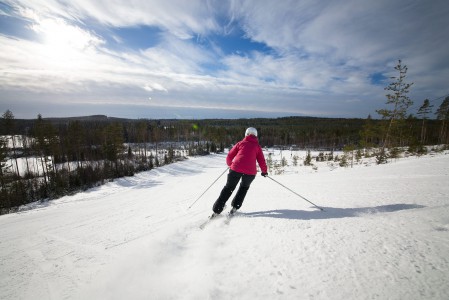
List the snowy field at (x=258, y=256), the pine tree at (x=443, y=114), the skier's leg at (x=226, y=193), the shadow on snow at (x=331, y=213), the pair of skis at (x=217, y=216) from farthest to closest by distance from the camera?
the pine tree at (x=443, y=114) → the skier's leg at (x=226, y=193) → the pair of skis at (x=217, y=216) → the shadow on snow at (x=331, y=213) → the snowy field at (x=258, y=256)

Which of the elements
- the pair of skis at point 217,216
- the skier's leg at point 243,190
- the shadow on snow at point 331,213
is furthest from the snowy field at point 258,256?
the skier's leg at point 243,190

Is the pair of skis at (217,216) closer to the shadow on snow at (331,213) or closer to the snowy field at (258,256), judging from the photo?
the snowy field at (258,256)

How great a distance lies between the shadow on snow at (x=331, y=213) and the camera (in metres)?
3.99

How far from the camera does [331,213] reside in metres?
4.16

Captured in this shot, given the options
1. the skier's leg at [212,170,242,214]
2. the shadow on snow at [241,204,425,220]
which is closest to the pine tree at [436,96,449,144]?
the shadow on snow at [241,204,425,220]

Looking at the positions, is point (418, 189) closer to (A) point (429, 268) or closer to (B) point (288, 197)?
(B) point (288, 197)

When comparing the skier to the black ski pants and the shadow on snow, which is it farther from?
the shadow on snow

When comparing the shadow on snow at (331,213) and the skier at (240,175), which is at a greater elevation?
the skier at (240,175)

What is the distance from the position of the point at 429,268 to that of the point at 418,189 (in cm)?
423

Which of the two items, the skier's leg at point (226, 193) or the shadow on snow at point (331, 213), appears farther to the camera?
the skier's leg at point (226, 193)

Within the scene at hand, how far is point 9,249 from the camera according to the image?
3955mm

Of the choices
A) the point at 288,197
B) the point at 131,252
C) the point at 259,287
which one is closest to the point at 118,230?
the point at 131,252

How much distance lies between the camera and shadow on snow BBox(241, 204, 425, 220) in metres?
3.99

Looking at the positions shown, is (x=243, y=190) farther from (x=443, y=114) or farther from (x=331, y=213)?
(x=443, y=114)
